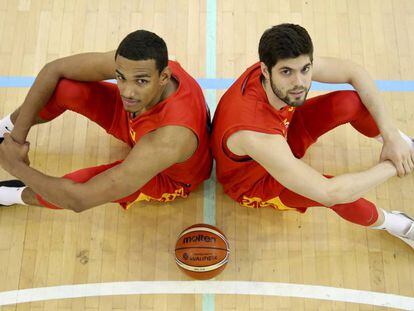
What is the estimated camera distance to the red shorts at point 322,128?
3.34 m

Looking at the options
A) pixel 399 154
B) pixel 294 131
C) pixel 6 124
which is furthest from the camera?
pixel 6 124

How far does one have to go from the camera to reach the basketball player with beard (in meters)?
2.68

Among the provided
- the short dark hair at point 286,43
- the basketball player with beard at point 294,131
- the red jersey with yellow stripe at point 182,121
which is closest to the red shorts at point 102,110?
the red jersey with yellow stripe at point 182,121

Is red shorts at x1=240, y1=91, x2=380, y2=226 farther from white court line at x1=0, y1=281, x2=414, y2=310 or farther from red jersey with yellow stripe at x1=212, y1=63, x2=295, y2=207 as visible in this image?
white court line at x1=0, y1=281, x2=414, y2=310

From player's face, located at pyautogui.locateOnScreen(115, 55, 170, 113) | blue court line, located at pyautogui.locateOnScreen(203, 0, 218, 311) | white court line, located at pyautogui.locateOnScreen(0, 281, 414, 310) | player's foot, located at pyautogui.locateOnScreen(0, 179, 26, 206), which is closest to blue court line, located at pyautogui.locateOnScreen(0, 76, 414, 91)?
blue court line, located at pyautogui.locateOnScreen(203, 0, 218, 311)

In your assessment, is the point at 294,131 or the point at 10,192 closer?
the point at 294,131

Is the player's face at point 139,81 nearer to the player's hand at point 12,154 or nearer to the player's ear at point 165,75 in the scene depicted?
the player's ear at point 165,75

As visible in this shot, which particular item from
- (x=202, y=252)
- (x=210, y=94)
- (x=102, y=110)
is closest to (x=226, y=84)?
(x=210, y=94)

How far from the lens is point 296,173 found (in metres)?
2.82

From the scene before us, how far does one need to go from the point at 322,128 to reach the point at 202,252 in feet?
4.05

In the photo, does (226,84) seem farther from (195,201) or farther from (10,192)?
(10,192)

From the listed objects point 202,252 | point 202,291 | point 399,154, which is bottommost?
point 202,291

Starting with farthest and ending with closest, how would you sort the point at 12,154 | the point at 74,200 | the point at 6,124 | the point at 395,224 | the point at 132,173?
the point at 6,124 < the point at 395,224 < the point at 12,154 < the point at 74,200 < the point at 132,173

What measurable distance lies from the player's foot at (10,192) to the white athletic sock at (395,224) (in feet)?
9.01
